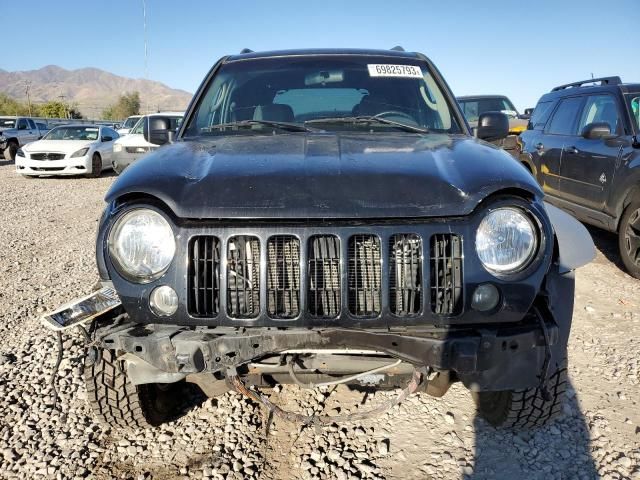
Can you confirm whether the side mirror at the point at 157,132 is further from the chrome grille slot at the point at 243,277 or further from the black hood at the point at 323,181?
the chrome grille slot at the point at 243,277

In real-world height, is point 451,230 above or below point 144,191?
below

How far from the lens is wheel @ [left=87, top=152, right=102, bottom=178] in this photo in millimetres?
13867

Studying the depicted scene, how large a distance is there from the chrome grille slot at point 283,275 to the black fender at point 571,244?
3.53ft

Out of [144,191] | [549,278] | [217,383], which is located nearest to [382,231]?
[549,278]

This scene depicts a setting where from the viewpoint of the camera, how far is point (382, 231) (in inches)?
74.5

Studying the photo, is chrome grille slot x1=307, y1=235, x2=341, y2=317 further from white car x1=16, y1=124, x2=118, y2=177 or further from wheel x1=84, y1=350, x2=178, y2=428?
white car x1=16, y1=124, x2=118, y2=177

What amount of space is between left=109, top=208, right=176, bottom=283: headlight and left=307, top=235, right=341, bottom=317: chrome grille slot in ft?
1.77

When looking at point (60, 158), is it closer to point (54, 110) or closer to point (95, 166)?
point (95, 166)

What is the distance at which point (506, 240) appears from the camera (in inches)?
76.8

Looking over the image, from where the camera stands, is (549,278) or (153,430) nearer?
(549,278)

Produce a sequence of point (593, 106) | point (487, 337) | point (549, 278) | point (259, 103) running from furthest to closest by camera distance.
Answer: point (593, 106) → point (259, 103) → point (549, 278) → point (487, 337)

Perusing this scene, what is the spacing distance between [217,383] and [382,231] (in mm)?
1087

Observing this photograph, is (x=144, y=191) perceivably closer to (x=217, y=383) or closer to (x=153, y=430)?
(x=217, y=383)

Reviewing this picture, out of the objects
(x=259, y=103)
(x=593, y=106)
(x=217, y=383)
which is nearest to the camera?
(x=217, y=383)
